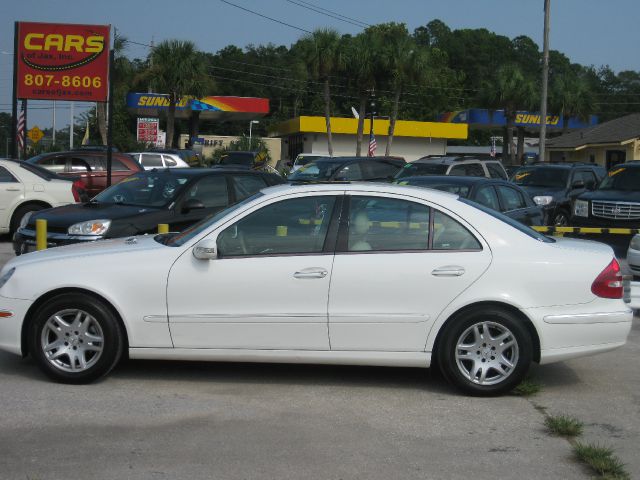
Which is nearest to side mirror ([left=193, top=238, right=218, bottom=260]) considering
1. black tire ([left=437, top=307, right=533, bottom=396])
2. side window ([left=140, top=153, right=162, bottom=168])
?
black tire ([left=437, top=307, right=533, bottom=396])

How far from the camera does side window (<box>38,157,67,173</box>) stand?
20297 millimetres

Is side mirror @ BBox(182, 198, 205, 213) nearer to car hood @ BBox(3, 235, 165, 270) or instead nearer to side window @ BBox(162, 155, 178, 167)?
car hood @ BBox(3, 235, 165, 270)

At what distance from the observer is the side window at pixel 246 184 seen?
39.7 ft

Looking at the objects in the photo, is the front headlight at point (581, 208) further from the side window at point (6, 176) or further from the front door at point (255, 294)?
the front door at point (255, 294)

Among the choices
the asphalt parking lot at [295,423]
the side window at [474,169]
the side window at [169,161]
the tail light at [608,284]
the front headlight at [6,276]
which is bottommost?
the asphalt parking lot at [295,423]

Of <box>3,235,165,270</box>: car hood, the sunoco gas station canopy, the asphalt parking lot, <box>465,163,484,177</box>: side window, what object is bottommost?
the asphalt parking lot

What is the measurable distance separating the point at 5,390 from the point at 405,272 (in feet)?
9.87

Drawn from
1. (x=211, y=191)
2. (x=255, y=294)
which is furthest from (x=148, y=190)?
(x=255, y=294)

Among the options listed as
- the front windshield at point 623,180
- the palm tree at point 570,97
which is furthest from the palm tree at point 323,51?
the front windshield at point 623,180

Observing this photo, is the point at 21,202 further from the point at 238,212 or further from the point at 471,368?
the point at 471,368

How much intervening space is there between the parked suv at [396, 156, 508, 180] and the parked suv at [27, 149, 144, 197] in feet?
20.6

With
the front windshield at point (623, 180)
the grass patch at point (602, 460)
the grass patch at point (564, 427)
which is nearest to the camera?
the grass patch at point (602, 460)

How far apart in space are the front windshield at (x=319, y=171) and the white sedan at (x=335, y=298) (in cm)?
1400

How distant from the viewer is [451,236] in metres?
6.49
